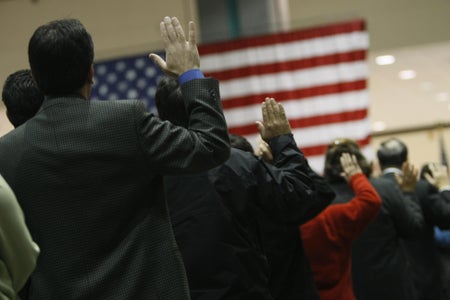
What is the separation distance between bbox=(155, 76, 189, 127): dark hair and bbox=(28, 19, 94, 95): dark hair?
2.58 ft

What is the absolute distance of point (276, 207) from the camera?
3383 mm

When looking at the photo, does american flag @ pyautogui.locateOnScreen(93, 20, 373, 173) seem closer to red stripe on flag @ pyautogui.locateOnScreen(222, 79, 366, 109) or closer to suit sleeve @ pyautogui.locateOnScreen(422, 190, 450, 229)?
red stripe on flag @ pyautogui.locateOnScreen(222, 79, 366, 109)

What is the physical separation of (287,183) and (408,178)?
2.78 metres

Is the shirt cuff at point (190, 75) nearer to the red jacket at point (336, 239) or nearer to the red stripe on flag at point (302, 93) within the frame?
the red jacket at point (336, 239)

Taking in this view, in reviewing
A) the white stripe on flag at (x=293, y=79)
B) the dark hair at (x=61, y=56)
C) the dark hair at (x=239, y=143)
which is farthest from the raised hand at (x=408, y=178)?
the dark hair at (x=61, y=56)

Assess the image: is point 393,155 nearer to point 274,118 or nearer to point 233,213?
point 274,118

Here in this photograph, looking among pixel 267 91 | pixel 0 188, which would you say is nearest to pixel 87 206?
pixel 0 188

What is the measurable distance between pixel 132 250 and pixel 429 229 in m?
4.37

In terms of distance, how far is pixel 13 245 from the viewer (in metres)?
2.17

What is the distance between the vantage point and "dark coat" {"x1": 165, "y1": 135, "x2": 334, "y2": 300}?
3117 millimetres

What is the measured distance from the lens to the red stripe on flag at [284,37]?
9336mm

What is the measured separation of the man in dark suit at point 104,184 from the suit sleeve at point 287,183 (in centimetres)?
93

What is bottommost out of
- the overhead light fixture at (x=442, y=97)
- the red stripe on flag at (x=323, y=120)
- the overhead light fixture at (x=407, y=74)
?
the overhead light fixture at (x=442, y=97)

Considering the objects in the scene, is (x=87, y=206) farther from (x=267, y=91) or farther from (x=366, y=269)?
(x=267, y=91)
